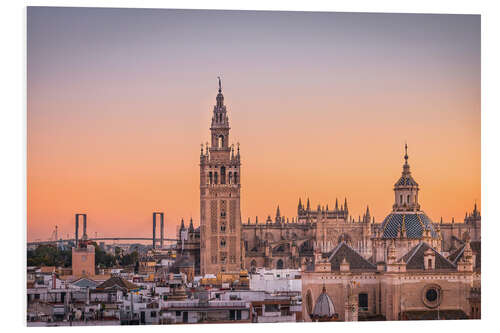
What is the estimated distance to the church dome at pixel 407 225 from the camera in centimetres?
2716

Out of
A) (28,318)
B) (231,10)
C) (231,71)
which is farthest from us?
(231,71)

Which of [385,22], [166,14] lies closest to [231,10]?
[166,14]

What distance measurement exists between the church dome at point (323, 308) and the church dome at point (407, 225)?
3.03 metres

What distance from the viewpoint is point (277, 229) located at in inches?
1702

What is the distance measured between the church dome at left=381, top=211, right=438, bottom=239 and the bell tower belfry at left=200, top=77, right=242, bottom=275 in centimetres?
1035

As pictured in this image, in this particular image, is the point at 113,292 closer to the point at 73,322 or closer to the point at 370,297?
the point at 73,322

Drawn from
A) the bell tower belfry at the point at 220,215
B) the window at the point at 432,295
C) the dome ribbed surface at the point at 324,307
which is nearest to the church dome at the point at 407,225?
the window at the point at 432,295

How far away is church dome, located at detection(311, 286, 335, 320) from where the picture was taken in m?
24.6

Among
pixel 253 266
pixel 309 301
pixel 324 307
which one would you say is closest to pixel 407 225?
pixel 309 301

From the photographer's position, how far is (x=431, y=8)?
24.7 metres

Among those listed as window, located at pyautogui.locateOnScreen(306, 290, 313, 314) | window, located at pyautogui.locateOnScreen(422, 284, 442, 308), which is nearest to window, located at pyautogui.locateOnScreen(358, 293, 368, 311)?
window, located at pyautogui.locateOnScreen(306, 290, 313, 314)

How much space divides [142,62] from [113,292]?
5.69 meters

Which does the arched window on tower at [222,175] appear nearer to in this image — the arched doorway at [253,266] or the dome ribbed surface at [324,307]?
the arched doorway at [253,266]

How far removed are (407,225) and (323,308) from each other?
143 inches
